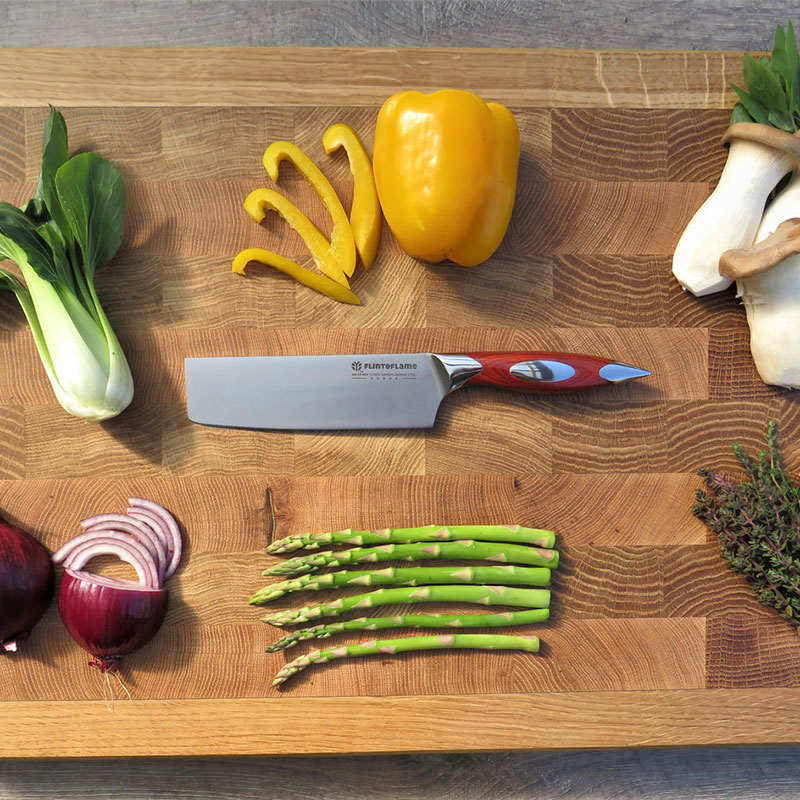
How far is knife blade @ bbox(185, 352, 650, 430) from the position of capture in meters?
1.31

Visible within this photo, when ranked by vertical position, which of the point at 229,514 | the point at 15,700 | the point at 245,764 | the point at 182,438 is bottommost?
the point at 245,764

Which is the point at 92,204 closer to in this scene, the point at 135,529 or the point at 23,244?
the point at 23,244

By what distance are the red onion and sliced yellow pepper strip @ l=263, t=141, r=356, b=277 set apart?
2.04 feet

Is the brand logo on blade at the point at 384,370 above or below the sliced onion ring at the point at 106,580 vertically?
above

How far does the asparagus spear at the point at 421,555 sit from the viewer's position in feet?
4.28

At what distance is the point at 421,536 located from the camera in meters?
1.32

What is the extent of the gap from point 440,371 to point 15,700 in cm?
104

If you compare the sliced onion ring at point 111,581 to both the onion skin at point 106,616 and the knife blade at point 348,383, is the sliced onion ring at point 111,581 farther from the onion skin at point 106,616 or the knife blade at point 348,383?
the knife blade at point 348,383

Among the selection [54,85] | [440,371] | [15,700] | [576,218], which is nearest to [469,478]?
[440,371]

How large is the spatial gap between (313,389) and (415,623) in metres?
0.50

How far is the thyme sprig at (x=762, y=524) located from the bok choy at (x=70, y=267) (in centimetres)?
118

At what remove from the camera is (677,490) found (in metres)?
1.37

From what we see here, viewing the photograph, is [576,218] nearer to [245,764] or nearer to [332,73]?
[332,73]

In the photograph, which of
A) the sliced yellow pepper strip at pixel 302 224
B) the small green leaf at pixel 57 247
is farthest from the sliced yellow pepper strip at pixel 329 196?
the small green leaf at pixel 57 247
